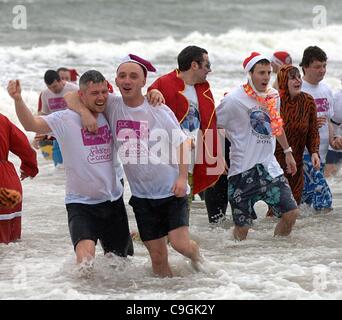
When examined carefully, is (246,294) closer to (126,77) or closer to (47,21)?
(126,77)

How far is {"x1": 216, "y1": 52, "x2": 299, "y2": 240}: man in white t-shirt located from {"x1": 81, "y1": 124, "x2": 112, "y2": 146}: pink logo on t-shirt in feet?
5.53

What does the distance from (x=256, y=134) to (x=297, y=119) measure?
112 centimetres

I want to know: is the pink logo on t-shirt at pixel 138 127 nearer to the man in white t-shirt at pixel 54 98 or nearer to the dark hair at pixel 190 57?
the dark hair at pixel 190 57

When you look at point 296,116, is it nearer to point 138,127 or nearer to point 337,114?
point 337,114

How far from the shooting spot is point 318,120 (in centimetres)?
979

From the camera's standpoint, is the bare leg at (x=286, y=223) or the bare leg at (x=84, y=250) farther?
the bare leg at (x=286, y=223)

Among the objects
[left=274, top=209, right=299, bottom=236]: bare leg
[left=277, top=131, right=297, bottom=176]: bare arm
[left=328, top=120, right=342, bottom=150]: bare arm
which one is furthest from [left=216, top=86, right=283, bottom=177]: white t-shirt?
[left=328, top=120, right=342, bottom=150]: bare arm

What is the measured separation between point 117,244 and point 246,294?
1.05 meters

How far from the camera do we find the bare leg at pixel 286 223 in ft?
26.5

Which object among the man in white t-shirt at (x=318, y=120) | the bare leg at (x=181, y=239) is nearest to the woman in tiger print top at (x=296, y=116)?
the man in white t-shirt at (x=318, y=120)

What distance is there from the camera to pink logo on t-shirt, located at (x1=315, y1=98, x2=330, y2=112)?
9.82m

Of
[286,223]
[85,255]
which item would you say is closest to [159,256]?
[85,255]

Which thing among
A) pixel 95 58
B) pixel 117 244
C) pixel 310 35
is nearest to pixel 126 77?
pixel 117 244

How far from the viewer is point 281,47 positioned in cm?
2944
